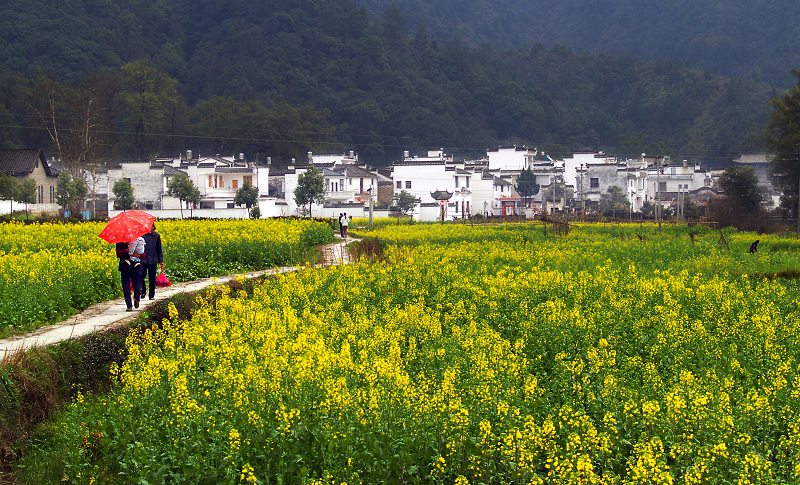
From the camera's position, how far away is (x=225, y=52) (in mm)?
121250

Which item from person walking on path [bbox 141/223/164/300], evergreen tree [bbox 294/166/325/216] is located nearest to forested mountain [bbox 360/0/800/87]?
evergreen tree [bbox 294/166/325/216]

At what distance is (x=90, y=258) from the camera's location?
22.5 meters

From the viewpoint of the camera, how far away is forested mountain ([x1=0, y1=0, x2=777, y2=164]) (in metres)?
98.3

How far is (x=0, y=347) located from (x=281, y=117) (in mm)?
86555

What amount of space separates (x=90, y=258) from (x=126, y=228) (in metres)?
3.80

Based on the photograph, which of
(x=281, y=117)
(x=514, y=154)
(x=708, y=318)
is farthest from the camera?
(x=514, y=154)

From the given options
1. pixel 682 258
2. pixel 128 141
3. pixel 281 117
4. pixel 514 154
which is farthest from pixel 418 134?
pixel 682 258

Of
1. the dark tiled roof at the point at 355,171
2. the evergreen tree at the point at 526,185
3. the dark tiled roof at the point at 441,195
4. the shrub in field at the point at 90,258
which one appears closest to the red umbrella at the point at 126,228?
the shrub in field at the point at 90,258

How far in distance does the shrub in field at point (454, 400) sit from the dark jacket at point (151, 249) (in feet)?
9.79

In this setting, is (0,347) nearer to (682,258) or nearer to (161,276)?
(161,276)

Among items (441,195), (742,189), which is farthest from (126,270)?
(441,195)

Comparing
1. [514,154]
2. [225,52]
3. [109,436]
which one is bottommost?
[109,436]

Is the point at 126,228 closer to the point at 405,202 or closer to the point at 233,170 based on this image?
the point at 233,170

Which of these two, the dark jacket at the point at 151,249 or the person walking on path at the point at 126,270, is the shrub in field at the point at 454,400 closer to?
the person walking on path at the point at 126,270
